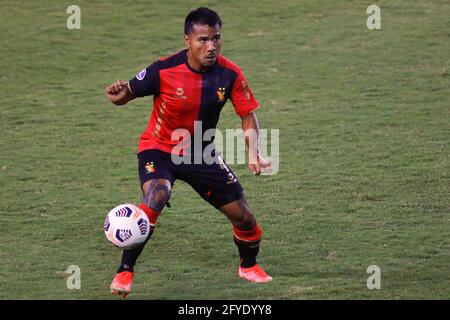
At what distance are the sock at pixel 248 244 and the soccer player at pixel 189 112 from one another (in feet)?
0.70

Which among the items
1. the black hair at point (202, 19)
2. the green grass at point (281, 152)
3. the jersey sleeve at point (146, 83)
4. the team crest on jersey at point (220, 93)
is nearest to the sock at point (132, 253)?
the green grass at point (281, 152)

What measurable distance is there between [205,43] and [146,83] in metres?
0.64

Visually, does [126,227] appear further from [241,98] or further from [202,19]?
[202,19]

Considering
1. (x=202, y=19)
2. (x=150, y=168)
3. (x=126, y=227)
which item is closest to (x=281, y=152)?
(x=150, y=168)

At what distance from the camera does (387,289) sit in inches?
341

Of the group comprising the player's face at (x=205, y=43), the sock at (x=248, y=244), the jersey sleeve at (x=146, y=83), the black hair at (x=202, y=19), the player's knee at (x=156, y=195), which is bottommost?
the sock at (x=248, y=244)

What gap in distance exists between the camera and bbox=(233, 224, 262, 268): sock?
9.11m

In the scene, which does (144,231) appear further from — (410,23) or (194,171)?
(410,23)

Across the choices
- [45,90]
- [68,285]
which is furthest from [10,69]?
[68,285]

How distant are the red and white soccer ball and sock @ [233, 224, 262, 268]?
4.23ft

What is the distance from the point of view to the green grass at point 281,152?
9.33 m

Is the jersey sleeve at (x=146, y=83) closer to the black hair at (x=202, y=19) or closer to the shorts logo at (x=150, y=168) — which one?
the black hair at (x=202, y=19)

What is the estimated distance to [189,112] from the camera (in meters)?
8.65

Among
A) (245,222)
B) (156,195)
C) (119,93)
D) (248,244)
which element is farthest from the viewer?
(248,244)
